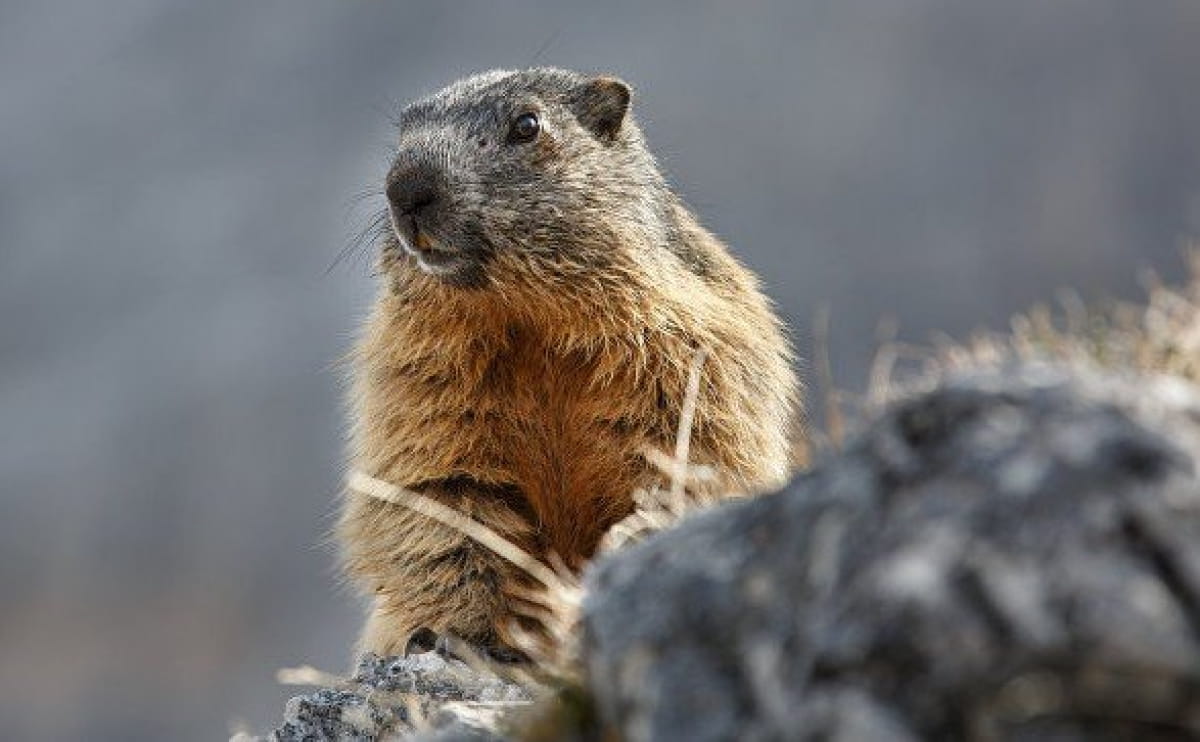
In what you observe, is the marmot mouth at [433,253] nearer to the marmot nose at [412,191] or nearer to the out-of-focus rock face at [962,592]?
the marmot nose at [412,191]

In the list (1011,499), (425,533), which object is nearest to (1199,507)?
(1011,499)

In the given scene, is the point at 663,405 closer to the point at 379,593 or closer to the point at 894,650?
the point at 379,593

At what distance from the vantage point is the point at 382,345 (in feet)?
28.8

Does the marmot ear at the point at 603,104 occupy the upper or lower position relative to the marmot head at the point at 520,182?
upper

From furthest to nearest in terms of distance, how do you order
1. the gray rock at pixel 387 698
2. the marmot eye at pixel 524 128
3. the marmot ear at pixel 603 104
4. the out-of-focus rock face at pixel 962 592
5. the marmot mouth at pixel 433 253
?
the marmot ear at pixel 603 104, the marmot eye at pixel 524 128, the marmot mouth at pixel 433 253, the gray rock at pixel 387 698, the out-of-focus rock face at pixel 962 592

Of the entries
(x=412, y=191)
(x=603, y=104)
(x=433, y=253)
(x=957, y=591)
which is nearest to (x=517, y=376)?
(x=433, y=253)

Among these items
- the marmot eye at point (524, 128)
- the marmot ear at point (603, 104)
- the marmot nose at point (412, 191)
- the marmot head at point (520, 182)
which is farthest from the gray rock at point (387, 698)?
the marmot ear at point (603, 104)

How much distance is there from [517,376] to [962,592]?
17.9 feet

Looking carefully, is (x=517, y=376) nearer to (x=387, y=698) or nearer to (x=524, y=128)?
(x=524, y=128)

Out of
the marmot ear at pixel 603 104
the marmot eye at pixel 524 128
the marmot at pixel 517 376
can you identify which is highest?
the marmot ear at pixel 603 104

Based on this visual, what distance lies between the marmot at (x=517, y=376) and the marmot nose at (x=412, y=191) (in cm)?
1

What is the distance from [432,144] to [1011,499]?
20.3 feet

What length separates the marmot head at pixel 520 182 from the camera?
8.19 metres

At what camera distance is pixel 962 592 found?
9.57 feet
